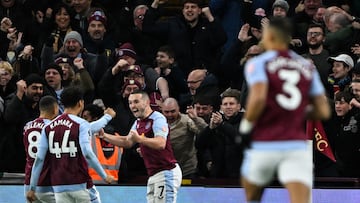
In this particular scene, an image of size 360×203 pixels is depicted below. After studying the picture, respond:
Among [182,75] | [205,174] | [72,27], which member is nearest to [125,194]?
[205,174]

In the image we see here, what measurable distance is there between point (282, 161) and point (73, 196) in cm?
400

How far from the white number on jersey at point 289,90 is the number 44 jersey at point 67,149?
12.3ft

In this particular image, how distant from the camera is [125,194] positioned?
1540 cm

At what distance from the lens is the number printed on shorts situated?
12.9 meters

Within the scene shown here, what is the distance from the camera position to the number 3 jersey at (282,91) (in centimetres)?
964

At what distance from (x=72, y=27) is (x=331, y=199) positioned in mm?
5542

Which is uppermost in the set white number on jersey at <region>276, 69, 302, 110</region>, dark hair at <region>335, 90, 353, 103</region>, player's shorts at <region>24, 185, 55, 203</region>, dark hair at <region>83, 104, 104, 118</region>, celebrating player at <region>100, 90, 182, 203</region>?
white number on jersey at <region>276, 69, 302, 110</region>

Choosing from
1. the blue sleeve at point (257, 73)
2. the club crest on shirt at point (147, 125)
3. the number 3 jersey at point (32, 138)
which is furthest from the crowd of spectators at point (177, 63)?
the blue sleeve at point (257, 73)

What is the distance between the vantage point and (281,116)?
9.75 m

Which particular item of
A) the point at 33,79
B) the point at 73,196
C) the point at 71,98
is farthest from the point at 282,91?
the point at 33,79

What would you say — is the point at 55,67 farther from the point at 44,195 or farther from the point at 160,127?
the point at 160,127

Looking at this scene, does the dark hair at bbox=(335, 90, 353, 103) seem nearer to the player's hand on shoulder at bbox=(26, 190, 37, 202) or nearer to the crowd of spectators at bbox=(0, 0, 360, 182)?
the crowd of spectators at bbox=(0, 0, 360, 182)

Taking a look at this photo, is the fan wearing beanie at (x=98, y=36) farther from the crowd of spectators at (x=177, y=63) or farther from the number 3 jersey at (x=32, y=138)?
the number 3 jersey at (x=32, y=138)

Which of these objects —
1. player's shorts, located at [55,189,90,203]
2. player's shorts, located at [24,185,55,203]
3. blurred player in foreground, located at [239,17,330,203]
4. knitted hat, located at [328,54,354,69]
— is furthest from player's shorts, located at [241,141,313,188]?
knitted hat, located at [328,54,354,69]
